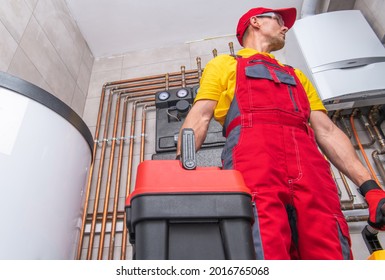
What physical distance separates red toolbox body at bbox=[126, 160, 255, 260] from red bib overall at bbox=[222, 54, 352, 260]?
12.2 inches

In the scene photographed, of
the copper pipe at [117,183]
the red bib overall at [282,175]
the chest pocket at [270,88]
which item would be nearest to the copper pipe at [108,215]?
the copper pipe at [117,183]

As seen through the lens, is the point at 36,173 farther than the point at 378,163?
No

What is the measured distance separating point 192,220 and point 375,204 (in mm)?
703

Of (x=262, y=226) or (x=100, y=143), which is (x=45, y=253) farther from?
(x=100, y=143)

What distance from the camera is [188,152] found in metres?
0.50

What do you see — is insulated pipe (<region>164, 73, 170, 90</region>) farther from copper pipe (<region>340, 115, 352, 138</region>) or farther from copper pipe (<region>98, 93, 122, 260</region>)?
copper pipe (<region>340, 115, 352, 138</region>)

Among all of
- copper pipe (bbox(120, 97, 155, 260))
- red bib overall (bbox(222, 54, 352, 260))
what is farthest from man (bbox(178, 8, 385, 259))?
copper pipe (bbox(120, 97, 155, 260))

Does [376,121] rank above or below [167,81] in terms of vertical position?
below

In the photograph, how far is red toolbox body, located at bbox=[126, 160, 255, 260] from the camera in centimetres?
42

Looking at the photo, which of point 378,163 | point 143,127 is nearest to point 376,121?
point 378,163

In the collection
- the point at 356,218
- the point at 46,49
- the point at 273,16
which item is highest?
the point at 46,49

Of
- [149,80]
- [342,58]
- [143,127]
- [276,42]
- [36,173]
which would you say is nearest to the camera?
[36,173]

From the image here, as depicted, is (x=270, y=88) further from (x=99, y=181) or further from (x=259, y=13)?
(x=99, y=181)
